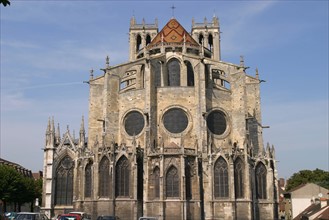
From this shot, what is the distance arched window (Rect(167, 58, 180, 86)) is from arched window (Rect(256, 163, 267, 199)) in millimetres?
11231

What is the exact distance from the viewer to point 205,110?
37406mm

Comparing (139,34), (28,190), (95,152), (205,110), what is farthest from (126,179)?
(139,34)

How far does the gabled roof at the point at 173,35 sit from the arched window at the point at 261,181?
638 inches

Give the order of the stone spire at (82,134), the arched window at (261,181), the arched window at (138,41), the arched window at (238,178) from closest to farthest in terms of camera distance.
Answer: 1. the arched window at (238,178)
2. the arched window at (261,181)
3. the stone spire at (82,134)
4. the arched window at (138,41)

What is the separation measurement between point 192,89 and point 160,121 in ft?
13.2

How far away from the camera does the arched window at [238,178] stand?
3506 cm

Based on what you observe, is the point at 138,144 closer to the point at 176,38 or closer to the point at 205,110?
the point at 205,110

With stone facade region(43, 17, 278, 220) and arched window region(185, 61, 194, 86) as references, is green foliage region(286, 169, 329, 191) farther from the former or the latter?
arched window region(185, 61, 194, 86)

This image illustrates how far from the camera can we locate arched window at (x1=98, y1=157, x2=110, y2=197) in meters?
35.4

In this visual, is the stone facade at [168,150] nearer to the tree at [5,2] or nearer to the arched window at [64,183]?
the arched window at [64,183]

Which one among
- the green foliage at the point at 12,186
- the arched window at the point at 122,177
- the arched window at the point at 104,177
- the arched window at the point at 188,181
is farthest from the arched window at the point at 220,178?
the green foliage at the point at 12,186

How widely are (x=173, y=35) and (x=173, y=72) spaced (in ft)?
24.6

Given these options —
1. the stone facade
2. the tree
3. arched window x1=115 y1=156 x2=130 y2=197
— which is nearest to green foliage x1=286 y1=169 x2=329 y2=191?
the stone facade

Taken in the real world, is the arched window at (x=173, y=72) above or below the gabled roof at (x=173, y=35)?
below
